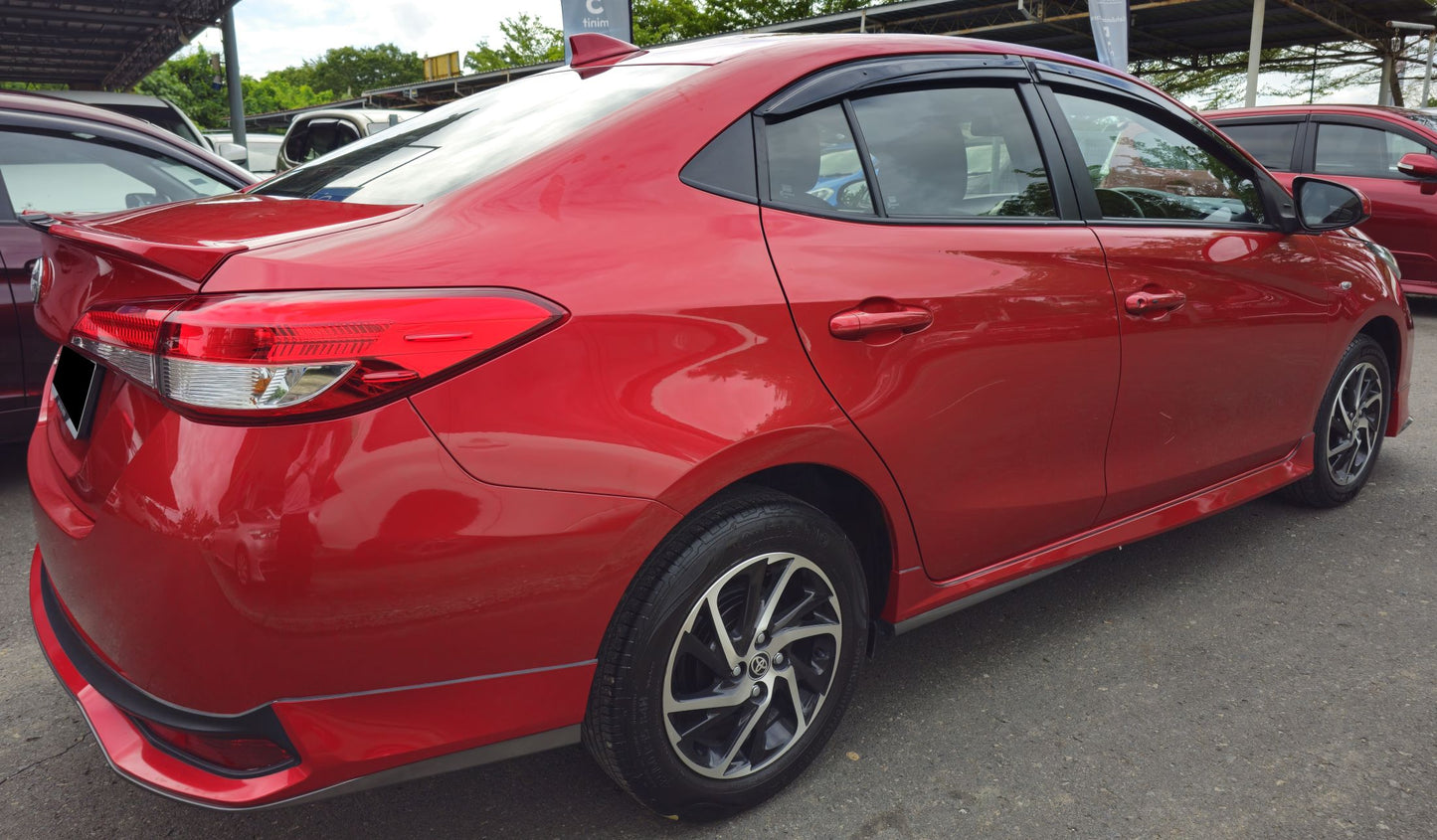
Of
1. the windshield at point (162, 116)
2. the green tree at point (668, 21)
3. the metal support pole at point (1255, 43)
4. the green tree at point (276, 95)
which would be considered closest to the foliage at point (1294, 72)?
the metal support pole at point (1255, 43)

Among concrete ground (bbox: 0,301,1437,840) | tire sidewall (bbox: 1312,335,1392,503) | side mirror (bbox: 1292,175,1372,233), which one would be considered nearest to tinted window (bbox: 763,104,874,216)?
concrete ground (bbox: 0,301,1437,840)

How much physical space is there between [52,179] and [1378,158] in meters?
9.05

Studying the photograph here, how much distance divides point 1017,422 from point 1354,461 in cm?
230

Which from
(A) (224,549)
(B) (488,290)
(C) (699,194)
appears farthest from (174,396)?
(C) (699,194)

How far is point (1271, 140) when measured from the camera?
866 cm

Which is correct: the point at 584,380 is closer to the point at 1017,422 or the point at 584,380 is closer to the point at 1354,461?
the point at 1017,422

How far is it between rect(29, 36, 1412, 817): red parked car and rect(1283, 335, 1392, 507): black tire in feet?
3.86

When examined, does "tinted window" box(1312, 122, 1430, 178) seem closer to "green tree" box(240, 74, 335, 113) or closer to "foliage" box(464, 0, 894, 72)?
"foliage" box(464, 0, 894, 72)

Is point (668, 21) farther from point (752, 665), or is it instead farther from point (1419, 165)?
point (752, 665)

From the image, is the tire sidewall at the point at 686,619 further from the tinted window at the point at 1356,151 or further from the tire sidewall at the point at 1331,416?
the tinted window at the point at 1356,151

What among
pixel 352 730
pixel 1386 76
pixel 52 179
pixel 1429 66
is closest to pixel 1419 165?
pixel 52 179

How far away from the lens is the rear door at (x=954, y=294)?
210cm

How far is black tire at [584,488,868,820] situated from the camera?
1.88m

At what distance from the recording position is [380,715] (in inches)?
65.3
